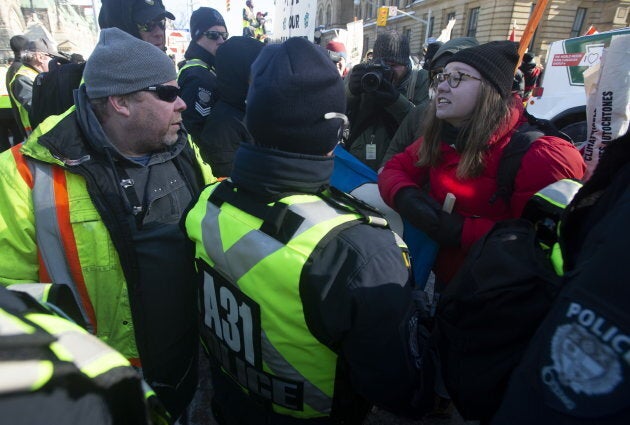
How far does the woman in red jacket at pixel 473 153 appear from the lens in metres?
1.66

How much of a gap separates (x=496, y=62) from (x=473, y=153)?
0.45m

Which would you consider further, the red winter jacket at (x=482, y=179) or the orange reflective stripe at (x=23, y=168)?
the red winter jacket at (x=482, y=179)

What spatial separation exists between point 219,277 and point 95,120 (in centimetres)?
92

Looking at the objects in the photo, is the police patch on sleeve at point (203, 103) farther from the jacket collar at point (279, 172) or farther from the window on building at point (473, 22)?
the window on building at point (473, 22)

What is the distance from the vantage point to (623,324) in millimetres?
531

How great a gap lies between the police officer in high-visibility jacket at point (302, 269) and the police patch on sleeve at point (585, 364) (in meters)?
0.48

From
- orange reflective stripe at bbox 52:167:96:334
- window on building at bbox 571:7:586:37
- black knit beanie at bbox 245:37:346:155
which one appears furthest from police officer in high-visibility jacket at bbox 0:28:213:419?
window on building at bbox 571:7:586:37

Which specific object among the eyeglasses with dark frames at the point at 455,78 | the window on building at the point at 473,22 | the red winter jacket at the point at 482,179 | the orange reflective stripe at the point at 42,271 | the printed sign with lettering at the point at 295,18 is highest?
the window on building at the point at 473,22

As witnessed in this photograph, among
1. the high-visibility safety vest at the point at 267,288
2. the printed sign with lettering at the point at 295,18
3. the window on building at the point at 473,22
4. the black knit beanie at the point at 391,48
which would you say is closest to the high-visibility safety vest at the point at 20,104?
the printed sign with lettering at the point at 295,18

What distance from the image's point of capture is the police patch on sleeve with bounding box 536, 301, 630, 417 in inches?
21.1

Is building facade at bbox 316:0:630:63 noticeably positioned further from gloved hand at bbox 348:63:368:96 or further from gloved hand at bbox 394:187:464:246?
gloved hand at bbox 394:187:464:246

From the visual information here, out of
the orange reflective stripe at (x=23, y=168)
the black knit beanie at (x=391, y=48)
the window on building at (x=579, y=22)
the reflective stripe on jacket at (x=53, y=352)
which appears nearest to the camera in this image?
the reflective stripe on jacket at (x=53, y=352)

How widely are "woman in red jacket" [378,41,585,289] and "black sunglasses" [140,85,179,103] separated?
1200 mm

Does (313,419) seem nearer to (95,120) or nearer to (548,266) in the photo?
(548,266)
